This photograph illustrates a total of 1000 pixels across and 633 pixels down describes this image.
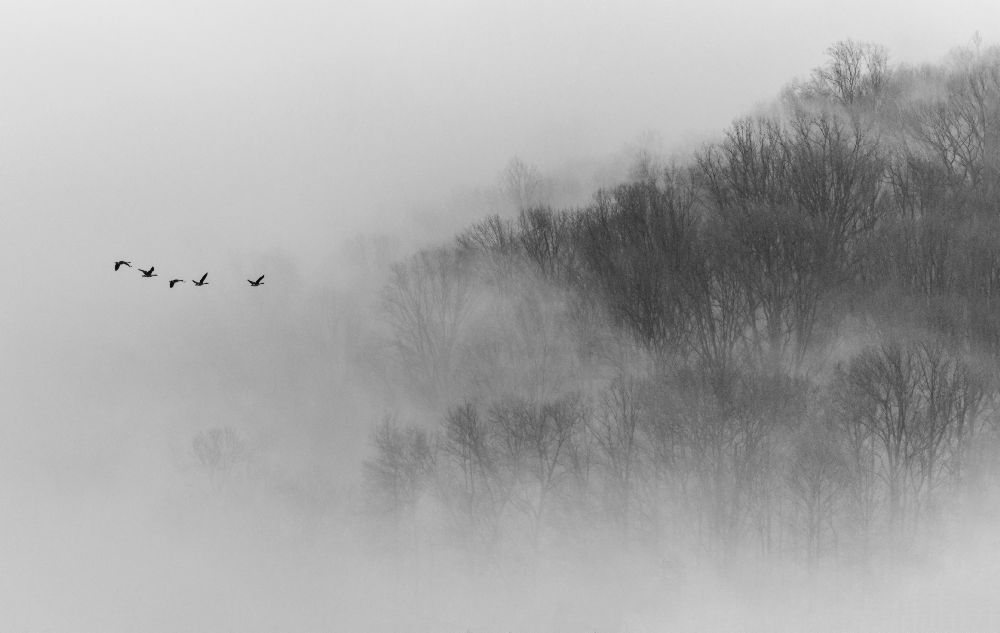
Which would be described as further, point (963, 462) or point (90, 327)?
point (90, 327)

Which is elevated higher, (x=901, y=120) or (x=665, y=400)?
(x=901, y=120)

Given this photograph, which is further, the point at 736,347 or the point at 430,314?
the point at 430,314

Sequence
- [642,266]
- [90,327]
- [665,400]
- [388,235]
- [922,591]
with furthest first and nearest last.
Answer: [90,327] < [388,235] < [642,266] < [665,400] < [922,591]

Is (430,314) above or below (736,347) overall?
above

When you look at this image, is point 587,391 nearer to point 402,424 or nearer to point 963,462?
point 402,424

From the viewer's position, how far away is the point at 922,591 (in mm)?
48812

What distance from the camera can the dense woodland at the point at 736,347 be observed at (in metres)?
50.7

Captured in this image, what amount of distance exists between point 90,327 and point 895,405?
44516 millimetres

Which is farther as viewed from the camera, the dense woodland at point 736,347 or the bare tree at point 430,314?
the bare tree at point 430,314

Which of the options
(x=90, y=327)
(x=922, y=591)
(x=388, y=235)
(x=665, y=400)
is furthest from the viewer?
(x=90, y=327)

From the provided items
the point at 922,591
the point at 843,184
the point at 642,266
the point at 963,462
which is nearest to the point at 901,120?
the point at 843,184

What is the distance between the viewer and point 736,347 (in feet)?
181

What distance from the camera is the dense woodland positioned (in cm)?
5069

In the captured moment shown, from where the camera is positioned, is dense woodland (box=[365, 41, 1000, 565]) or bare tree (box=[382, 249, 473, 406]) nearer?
dense woodland (box=[365, 41, 1000, 565])
